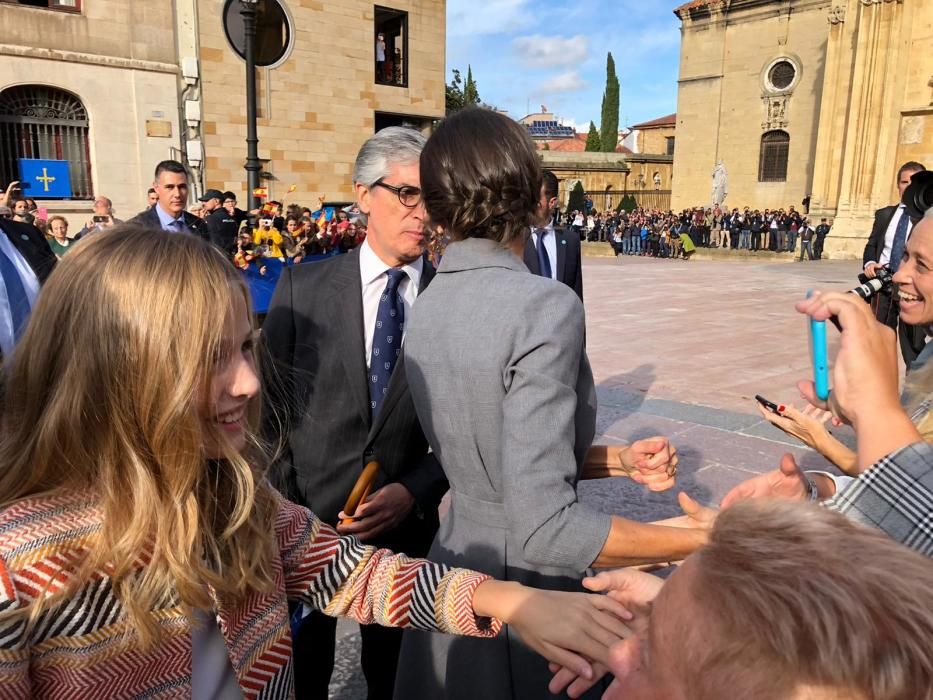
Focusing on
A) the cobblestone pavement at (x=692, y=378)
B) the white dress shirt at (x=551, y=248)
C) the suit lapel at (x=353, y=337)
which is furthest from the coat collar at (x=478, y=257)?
the white dress shirt at (x=551, y=248)

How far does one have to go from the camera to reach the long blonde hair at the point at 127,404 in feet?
3.65

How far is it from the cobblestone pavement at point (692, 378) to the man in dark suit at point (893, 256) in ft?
3.37

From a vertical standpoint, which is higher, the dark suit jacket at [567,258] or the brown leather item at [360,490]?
the dark suit jacket at [567,258]

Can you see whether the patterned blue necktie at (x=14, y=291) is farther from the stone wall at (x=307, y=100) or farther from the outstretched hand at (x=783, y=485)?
the stone wall at (x=307, y=100)

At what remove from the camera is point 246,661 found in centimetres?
126

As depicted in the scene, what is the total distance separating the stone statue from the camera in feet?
113

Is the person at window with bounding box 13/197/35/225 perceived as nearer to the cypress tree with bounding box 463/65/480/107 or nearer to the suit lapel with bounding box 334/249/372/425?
the suit lapel with bounding box 334/249/372/425

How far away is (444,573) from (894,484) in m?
0.93

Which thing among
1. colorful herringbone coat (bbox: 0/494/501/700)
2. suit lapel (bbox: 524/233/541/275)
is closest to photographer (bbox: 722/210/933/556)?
colorful herringbone coat (bbox: 0/494/501/700)

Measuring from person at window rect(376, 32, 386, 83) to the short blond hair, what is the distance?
2166cm

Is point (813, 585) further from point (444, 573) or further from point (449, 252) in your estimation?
point (449, 252)

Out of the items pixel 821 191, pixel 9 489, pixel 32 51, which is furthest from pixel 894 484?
pixel 821 191

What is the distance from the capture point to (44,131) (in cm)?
1518

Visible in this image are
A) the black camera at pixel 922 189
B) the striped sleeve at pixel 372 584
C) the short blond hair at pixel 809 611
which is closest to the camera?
the short blond hair at pixel 809 611
